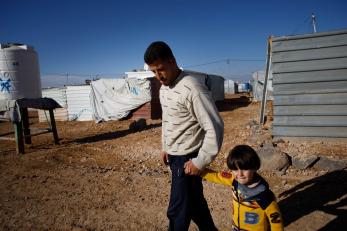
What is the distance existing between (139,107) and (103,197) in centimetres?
1166

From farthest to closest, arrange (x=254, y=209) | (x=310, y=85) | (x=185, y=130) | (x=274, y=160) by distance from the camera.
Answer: (x=310, y=85)
(x=274, y=160)
(x=185, y=130)
(x=254, y=209)

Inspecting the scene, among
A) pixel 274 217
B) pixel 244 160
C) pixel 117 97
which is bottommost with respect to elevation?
pixel 274 217

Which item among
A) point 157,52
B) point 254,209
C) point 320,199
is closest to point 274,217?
point 254,209

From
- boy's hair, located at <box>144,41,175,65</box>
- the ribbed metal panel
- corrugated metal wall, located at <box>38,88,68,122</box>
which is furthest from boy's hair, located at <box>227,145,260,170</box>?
corrugated metal wall, located at <box>38,88,68,122</box>

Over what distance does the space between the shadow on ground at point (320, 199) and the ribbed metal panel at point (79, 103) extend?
15.1 m

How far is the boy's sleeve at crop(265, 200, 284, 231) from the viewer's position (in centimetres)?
207

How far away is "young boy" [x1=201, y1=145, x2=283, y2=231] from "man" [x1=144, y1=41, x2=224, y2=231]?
0.22 metres

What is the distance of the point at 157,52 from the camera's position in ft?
7.14

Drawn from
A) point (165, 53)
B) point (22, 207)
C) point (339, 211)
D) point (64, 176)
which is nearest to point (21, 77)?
point (64, 176)

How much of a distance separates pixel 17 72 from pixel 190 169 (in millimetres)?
9344

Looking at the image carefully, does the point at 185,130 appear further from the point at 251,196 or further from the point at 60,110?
the point at 60,110

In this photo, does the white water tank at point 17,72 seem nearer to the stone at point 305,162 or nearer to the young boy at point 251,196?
the stone at point 305,162

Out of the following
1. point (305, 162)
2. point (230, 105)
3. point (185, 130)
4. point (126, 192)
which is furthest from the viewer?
point (230, 105)

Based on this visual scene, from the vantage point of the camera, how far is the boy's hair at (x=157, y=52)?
2.18 m
